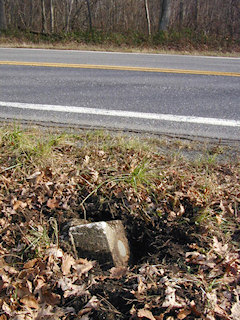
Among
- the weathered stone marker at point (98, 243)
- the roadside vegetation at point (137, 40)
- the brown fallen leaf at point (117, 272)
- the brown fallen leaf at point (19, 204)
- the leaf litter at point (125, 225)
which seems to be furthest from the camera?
the roadside vegetation at point (137, 40)

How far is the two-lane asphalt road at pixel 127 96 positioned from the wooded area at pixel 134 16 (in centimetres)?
819

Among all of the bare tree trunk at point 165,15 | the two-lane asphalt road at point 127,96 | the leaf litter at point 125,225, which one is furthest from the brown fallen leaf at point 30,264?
the bare tree trunk at point 165,15

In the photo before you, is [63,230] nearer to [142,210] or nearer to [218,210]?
[142,210]

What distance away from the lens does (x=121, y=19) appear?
16.0 metres

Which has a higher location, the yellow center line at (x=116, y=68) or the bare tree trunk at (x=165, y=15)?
the bare tree trunk at (x=165, y=15)

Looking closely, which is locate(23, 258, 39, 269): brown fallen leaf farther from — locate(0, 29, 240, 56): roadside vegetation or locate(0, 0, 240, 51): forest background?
locate(0, 0, 240, 51): forest background

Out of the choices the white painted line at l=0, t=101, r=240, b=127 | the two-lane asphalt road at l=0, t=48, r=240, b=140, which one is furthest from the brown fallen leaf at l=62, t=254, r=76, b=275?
the white painted line at l=0, t=101, r=240, b=127

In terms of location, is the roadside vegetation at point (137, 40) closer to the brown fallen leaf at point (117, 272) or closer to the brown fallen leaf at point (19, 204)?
the brown fallen leaf at point (19, 204)

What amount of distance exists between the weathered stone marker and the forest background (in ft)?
43.5

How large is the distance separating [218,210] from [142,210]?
2.07ft

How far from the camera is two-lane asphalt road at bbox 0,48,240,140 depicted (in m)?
4.46

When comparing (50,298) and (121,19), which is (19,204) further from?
(121,19)

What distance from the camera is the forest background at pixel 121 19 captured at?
15.1m

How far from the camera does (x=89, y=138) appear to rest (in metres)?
3.77
